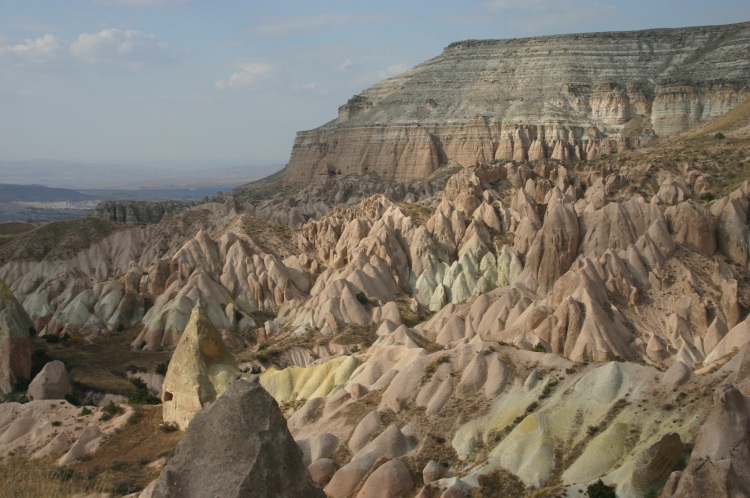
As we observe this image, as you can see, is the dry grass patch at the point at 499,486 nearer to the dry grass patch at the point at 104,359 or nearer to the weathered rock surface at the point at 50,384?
the weathered rock surface at the point at 50,384

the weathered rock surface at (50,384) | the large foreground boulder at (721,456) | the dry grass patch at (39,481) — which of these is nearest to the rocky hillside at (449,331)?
the large foreground boulder at (721,456)

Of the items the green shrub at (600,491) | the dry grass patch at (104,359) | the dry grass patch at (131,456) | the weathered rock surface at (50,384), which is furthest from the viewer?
the dry grass patch at (104,359)

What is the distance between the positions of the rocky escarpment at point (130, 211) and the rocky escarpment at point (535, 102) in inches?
1605

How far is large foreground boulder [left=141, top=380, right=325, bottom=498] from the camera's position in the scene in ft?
54.1

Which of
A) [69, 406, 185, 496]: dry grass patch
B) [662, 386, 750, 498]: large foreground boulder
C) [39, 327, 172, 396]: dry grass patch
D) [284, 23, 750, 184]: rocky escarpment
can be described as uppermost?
[284, 23, 750, 184]: rocky escarpment

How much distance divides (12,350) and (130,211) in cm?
6368

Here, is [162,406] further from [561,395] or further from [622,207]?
[622,207]

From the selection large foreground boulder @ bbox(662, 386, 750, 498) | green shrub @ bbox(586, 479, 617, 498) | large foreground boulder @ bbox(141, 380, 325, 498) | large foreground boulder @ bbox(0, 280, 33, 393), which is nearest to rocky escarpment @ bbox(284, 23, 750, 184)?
large foreground boulder @ bbox(0, 280, 33, 393)

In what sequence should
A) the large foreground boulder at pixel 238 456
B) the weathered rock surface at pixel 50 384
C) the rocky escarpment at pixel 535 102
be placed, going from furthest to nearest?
the rocky escarpment at pixel 535 102 → the weathered rock surface at pixel 50 384 → the large foreground boulder at pixel 238 456

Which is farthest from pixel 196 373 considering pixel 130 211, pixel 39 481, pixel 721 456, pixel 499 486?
pixel 130 211

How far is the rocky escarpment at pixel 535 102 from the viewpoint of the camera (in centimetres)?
11931

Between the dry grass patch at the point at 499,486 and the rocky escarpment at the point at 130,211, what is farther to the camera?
the rocky escarpment at the point at 130,211

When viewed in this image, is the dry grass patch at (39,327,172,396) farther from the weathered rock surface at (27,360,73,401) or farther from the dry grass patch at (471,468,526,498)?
the dry grass patch at (471,468,526,498)

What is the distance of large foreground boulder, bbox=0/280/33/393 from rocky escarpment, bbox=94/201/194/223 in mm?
58874
